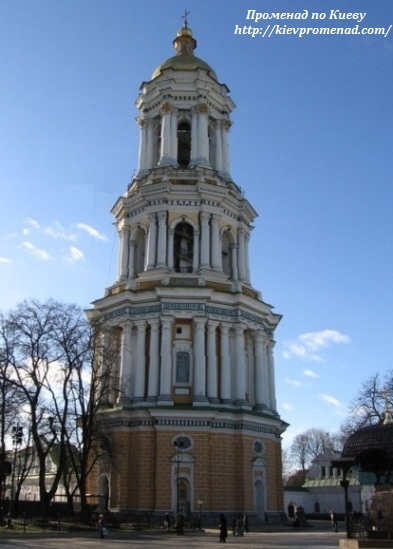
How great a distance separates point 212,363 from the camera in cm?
3781

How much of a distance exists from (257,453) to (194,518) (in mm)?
6201

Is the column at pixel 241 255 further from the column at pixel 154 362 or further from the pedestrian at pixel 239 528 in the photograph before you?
the pedestrian at pixel 239 528

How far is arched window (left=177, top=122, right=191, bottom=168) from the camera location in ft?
156

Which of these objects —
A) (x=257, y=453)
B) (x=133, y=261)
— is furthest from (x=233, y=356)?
(x=133, y=261)

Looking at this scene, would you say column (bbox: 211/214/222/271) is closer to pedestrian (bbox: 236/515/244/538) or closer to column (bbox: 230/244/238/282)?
column (bbox: 230/244/238/282)

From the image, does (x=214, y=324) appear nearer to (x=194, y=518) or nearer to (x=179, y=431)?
(x=179, y=431)

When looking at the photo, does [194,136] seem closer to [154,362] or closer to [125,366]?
[154,362]

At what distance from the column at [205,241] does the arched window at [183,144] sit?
22.0 ft

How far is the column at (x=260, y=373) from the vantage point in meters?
40.2

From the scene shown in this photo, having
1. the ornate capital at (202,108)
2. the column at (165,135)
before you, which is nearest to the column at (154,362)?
the column at (165,135)

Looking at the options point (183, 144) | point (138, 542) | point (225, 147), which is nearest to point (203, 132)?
point (225, 147)

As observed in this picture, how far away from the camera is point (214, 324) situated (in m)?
38.8

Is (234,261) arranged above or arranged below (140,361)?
above

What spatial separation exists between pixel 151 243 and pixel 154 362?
850 cm
